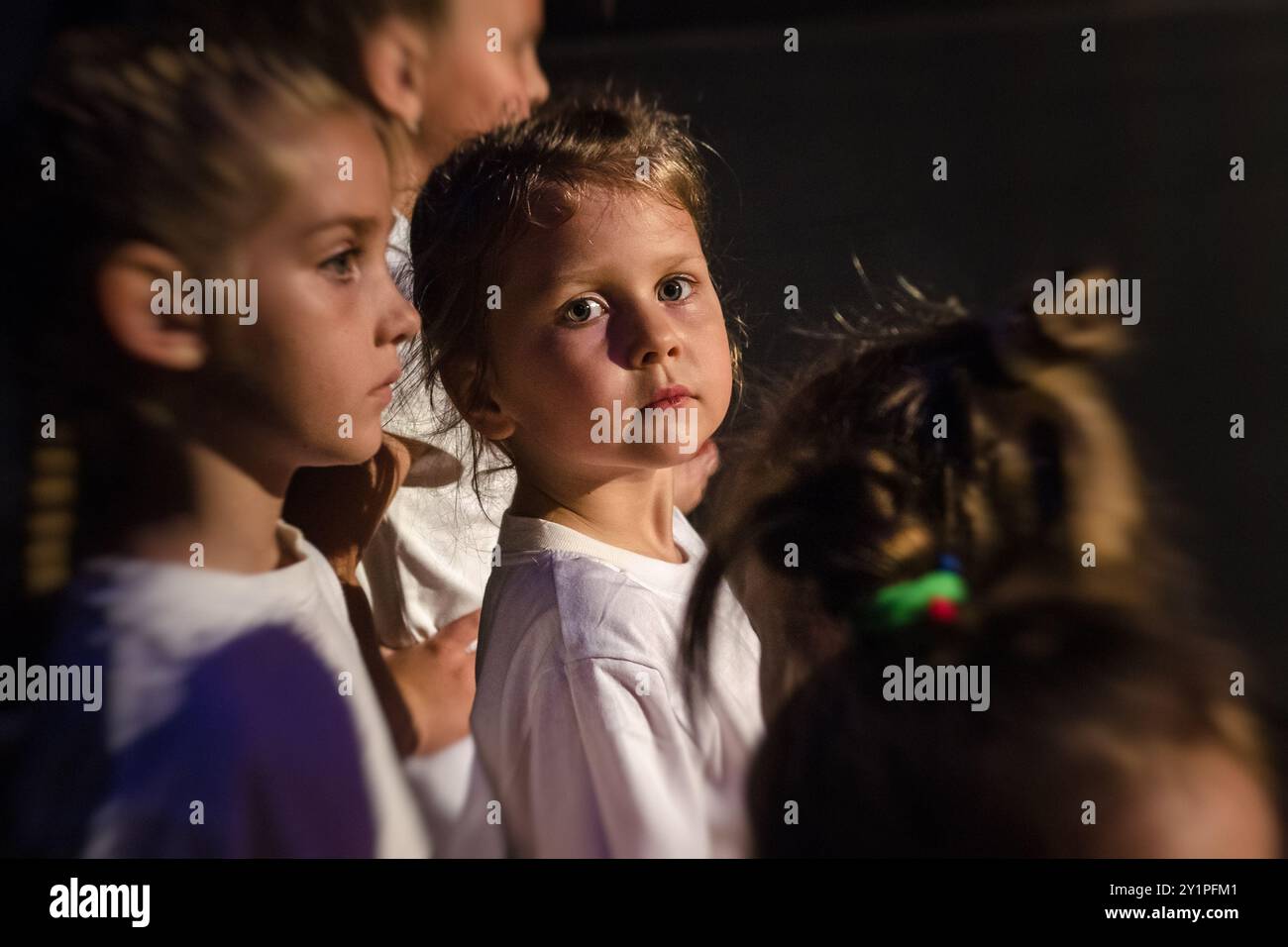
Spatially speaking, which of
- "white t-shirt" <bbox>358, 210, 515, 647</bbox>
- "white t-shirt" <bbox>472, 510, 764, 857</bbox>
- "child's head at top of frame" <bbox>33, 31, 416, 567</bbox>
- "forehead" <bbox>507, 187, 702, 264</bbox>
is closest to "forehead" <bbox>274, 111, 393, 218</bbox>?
"child's head at top of frame" <bbox>33, 31, 416, 567</bbox>

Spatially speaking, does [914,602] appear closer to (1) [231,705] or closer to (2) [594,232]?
(2) [594,232]

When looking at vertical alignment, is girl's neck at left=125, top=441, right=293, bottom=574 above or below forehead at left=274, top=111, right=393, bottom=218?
below

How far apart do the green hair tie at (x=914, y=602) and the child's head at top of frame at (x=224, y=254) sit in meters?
0.89

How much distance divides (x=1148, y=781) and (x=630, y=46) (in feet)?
4.76

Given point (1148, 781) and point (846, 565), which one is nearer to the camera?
point (1148, 781)

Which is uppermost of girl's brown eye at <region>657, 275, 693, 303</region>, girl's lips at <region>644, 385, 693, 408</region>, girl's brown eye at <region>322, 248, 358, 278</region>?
girl's brown eye at <region>322, 248, 358, 278</region>

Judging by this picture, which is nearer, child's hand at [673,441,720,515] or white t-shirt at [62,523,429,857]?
white t-shirt at [62,523,429,857]

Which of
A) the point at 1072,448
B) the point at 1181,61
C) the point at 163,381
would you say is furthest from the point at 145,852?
the point at 1181,61

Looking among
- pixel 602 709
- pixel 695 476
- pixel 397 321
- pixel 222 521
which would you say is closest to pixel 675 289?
pixel 695 476

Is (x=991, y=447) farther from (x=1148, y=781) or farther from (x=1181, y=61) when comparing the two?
(x=1181, y=61)

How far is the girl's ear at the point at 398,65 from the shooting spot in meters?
1.93

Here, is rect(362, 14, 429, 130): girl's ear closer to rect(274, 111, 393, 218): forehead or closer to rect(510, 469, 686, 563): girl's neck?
rect(274, 111, 393, 218): forehead

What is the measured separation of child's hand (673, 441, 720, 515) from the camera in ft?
6.55

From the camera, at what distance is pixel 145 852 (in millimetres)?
1919
